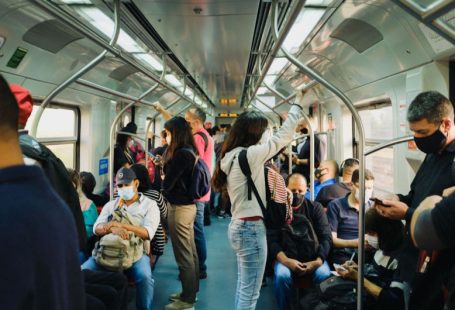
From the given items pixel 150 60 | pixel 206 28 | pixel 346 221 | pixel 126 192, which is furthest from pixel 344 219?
pixel 150 60

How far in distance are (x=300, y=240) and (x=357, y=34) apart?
76.8 inches

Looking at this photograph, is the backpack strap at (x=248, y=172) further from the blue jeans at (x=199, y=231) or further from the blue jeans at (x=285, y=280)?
the blue jeans at (x=199, y=231)

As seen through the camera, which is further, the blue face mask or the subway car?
the blue face mask

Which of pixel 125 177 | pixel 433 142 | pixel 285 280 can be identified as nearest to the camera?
pixel 433 142

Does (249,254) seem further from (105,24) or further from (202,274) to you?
(105,24)

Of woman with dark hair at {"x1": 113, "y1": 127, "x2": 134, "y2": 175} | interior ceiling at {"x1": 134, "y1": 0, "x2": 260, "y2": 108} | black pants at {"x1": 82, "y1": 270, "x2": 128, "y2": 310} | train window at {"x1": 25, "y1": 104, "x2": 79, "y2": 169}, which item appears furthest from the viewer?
woman with dark hair at {"x1": 113, "y1": 127, "x2": 134, "y2": 175}

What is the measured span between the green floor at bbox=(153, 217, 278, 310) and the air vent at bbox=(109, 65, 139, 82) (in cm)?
271

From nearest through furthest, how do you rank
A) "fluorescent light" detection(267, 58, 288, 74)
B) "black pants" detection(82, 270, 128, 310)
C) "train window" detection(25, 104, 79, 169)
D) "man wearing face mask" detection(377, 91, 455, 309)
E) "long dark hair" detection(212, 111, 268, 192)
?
"man wearing face mask" detection(377, 91, 455, 309)
"long dark hair" detection(212, 111, 268, 192)
"black pants" detection(82, 270, 128, 310)
"train window" detection(25, 104, 79, 169)
"fluorescent light" detection(267, 58, 288, 74)

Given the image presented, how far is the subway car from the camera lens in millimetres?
1969

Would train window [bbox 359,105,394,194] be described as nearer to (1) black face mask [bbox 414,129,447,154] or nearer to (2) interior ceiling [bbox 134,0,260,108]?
(2) interior ceiling [bbox 134,0,260,108]

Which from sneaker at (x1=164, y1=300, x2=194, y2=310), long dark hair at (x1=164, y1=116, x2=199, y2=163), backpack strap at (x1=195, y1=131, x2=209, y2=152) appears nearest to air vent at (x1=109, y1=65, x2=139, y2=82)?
backpack strap at (x1=195, y1=131, x2=209, y2=152)

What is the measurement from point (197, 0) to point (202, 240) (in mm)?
2502

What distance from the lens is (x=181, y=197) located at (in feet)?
10.1

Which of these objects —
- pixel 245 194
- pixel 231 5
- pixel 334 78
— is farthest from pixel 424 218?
pixel 334 78
